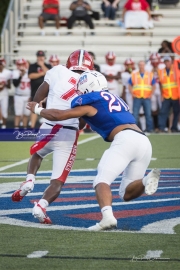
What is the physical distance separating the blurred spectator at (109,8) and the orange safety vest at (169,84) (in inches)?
224

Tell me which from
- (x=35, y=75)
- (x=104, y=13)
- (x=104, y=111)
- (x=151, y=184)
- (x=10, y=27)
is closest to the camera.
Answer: (x=151, y=184)

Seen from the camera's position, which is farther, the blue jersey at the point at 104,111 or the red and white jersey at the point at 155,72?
the red and white jersey at the point at 155,72

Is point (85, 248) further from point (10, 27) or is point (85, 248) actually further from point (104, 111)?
point (10, 27)

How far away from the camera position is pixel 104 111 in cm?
652

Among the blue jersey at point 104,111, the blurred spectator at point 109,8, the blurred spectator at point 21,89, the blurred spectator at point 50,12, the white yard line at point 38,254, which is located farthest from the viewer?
the blurred spectator at point 109,8

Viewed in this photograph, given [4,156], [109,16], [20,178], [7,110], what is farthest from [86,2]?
[20,178]

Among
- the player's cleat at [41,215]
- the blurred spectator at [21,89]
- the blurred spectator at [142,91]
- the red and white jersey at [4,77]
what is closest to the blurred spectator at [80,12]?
the blurred spectator at [21,89]

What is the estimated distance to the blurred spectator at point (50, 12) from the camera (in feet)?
76.8

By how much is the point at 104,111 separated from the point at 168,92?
12287mm

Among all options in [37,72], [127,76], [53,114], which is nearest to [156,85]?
[127,76]

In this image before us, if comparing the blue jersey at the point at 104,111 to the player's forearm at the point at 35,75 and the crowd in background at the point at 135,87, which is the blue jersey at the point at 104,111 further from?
the player's forearm at the point at 35,75

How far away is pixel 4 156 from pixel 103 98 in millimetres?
7305

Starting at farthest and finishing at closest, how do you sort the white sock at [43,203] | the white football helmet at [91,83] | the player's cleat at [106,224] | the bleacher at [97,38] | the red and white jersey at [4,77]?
1. the bleacher at [97,38]
2. the red and white jersey at [4,77]
3. the white sock at [43,203]
4. the white football helmet at [91,83]
5. the player's cleat at [106,224]

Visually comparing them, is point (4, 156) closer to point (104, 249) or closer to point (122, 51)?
point (104, 249)
